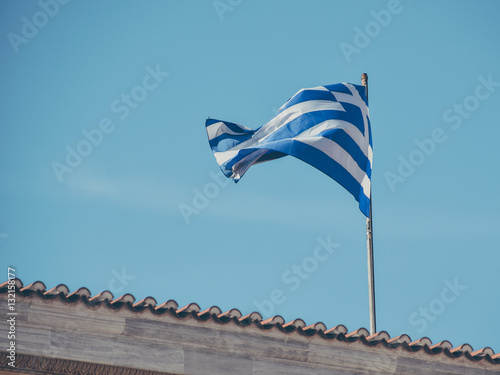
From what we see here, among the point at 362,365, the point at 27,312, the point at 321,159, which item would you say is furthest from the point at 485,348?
the point at 27,312

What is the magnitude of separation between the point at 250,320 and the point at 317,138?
4314 mm

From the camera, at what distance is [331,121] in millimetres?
15438

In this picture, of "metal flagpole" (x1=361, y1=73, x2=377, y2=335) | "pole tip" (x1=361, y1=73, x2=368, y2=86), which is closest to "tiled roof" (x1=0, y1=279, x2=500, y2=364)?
"metal flagpole" (x1=361, y1=73, x2=377, y2=335)

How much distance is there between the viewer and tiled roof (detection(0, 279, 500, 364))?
425 inches

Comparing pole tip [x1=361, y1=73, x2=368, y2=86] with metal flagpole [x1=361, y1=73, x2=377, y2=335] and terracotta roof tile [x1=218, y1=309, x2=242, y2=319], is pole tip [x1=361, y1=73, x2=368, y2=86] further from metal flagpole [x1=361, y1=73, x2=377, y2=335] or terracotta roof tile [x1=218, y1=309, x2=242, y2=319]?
terracotta roof tile [x1=218, y1=309, x2=242, y2=319]

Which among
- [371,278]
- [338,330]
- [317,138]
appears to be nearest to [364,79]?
[317,138]

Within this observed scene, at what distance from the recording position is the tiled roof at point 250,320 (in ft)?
35.4

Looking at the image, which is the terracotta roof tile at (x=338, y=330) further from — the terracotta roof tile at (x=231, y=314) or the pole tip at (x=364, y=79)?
the pole tip at (x=364, y=79)

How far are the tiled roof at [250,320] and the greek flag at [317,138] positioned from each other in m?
3.04

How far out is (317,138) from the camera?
48.8ft

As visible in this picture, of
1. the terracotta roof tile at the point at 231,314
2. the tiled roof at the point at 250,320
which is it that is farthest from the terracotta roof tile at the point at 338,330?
the terracotta roof tile at the point at 231,314

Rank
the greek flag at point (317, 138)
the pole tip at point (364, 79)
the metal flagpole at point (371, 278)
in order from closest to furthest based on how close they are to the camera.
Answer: the metal flagpole at point (371, 278) → the greek flag at point (317, 138) → the pole tip at point (364, 79)

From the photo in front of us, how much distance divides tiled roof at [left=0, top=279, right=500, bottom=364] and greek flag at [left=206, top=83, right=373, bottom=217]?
3.04 meters

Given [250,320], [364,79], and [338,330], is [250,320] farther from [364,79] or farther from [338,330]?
[364,79]
